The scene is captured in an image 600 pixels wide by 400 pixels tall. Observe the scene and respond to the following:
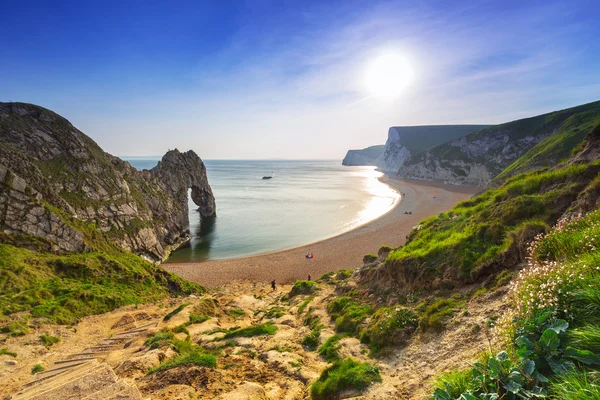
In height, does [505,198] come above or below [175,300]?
above

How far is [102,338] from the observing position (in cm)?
1694

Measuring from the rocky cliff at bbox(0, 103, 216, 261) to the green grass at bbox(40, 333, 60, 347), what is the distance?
46.9 feet

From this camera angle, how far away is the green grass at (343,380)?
8.24 m

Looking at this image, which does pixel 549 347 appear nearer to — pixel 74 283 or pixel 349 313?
pixel 349 313

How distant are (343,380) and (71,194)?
1611 inches

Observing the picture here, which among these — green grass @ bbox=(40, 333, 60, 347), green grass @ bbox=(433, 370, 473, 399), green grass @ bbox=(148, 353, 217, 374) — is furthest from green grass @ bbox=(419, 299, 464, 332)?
green grass @ bbox=(40, 333, 60, 347)

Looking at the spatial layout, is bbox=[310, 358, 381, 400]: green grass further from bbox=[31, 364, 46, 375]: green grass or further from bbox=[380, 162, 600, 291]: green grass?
bbox=[31, 364, 46, 375]: green grass

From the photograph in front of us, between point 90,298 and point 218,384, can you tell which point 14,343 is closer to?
point 90,298

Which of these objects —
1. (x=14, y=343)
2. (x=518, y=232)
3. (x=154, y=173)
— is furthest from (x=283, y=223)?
(x=518, y=232)

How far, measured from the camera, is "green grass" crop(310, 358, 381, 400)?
27.0ft

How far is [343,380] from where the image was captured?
27.8 ft

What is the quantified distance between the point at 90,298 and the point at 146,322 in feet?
18.7

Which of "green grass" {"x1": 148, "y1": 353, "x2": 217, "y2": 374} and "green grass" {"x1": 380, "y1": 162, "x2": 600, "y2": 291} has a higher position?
"green grass" {"x1": 380, "y1": 162, "x2": 600, "y2": 291}

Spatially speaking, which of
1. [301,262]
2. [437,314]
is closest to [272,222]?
[301,262]
